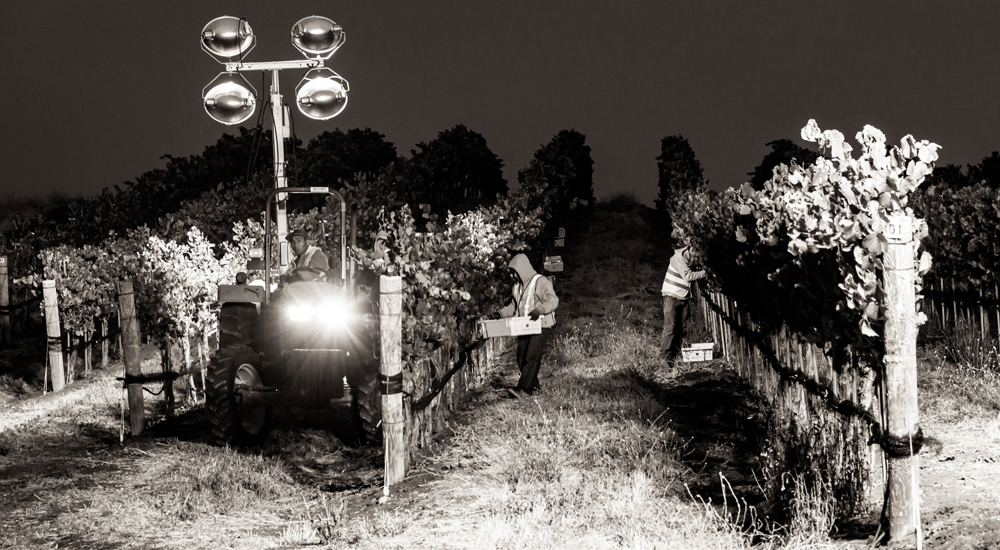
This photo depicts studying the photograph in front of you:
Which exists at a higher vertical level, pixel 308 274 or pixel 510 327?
pixel 308 274

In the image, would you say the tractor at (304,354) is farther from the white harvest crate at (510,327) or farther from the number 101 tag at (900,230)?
the number 101 tag at (900,230)

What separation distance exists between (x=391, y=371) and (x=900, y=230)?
366 cm

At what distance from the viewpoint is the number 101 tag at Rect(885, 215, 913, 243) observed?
15.6ft

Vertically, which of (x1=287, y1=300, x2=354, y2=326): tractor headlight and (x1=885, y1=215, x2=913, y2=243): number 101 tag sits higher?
(x1=885, y1=215, x2=913, y2=243): number 101 tag

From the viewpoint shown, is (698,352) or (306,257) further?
(698,352)

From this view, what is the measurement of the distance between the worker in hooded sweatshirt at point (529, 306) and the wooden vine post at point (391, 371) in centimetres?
314

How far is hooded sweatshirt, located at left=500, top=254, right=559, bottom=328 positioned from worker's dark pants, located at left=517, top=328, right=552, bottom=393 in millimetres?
186

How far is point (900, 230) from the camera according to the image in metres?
4.75

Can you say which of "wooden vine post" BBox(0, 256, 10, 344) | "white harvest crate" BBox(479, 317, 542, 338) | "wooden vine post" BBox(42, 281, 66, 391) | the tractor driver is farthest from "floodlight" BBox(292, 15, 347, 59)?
"wooden vine post" BBox(0, 256, 10, 344)

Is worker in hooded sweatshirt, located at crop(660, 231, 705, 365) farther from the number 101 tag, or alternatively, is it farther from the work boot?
the number 101 tag

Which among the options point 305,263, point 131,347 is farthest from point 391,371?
point 131,347

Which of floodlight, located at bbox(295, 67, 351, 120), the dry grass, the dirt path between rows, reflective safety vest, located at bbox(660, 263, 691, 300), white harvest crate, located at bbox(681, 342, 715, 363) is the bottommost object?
the dirt path between rows

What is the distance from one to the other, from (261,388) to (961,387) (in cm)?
645

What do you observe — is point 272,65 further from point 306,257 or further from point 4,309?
point 4,309
